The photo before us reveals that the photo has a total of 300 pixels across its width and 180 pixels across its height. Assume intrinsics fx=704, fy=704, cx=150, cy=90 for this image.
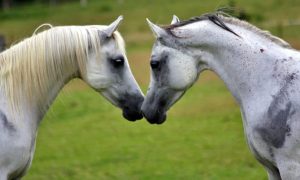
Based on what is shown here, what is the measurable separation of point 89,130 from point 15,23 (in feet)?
79.2

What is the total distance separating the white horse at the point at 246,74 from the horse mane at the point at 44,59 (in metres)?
0.73

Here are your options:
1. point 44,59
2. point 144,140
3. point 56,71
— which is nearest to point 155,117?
point 56,71

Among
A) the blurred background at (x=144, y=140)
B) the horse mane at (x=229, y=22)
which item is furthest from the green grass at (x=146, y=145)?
the horse mane at (x=229, y=22)

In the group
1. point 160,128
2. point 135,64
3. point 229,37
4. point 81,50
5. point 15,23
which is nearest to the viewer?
point 229,37

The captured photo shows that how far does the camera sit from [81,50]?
6.45 metres

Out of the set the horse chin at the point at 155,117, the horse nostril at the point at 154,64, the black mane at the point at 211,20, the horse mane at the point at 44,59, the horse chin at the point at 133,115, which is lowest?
the horse chin at the point at 133,115

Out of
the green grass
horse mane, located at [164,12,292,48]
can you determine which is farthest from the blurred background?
horse mane, located at [164,12,292,48]

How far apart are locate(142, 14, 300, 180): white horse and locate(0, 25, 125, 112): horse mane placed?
73 cm

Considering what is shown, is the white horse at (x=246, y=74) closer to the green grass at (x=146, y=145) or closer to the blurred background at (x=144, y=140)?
the blurred background at (x=144, y=140)

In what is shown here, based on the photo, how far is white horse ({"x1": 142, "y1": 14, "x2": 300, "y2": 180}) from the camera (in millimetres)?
5695

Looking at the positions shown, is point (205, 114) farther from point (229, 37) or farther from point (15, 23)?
point (15, 23)

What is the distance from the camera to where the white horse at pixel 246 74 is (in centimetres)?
570

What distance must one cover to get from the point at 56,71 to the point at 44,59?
0.53ft

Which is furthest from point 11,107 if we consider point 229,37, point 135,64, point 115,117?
point 135,64
